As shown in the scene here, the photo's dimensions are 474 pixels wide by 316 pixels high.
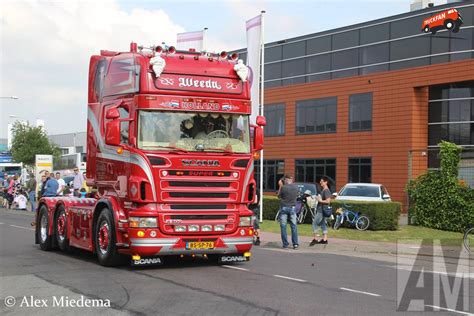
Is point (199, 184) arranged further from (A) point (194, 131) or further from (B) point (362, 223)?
(B) point (362, 223)

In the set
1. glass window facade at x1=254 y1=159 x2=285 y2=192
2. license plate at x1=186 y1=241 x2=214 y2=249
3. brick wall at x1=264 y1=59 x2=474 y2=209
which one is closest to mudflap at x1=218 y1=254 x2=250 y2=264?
license plate at x1=186 y1=241 x2=214 y2=249

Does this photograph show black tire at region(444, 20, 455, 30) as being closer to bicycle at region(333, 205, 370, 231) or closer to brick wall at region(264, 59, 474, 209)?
brick wall at region(264, 59, 474, 209)

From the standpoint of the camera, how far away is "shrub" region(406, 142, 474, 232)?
2094 cm

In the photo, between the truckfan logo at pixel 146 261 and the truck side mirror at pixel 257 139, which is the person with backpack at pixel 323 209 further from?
the truckfan logo at pixel 146 261

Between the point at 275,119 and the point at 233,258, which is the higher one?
the point at 275,119

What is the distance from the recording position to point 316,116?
135 ft

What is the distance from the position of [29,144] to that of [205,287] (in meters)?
54.2

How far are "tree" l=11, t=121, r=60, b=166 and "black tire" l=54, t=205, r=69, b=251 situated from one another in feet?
156

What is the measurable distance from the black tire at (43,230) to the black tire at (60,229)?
0.33 m

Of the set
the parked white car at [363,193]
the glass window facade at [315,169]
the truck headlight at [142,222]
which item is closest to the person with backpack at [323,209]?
the truck headlight at [142,222]

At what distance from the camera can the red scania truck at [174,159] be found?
34.9 feet

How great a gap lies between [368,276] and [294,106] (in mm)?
31934

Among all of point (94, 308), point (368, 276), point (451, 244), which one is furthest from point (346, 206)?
point (94, 308)

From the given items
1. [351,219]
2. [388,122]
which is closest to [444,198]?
[351,219]
